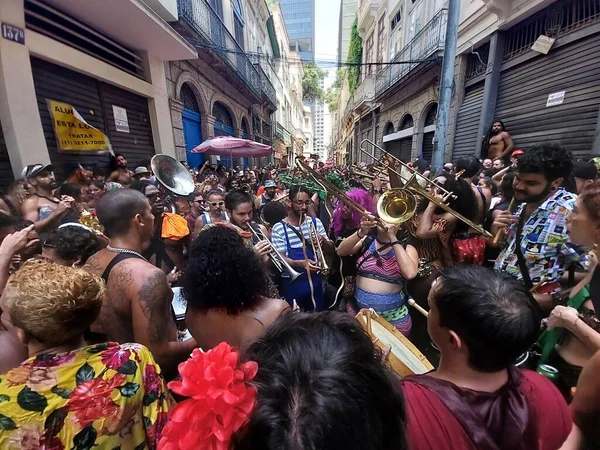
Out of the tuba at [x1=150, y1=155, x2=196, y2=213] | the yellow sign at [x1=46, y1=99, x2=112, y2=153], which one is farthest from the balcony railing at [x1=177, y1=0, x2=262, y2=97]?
the tuba at [x1=150, y1=155, x2=196, y2=213]

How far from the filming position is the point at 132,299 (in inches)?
62.9

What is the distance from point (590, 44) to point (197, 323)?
7.75 meters

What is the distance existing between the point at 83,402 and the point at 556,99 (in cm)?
825

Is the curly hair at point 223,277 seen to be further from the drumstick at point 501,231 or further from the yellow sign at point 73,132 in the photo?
the yellow sign at point 73,132

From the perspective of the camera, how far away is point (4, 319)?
153cm

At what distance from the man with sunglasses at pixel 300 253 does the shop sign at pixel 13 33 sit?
15.6 feet

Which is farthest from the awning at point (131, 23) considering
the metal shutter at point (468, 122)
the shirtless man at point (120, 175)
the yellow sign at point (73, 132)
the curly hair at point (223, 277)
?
the metal shutter at point (468, 122)

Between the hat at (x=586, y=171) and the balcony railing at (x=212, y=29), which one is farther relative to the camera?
the balcony railing at (x=212, y=29)

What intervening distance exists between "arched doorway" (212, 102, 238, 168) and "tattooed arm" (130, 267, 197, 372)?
11359mm

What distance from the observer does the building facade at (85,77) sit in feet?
14.1

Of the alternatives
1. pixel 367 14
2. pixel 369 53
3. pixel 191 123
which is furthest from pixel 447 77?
pixel 367 14

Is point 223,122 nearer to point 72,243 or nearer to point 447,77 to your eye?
point 447,77

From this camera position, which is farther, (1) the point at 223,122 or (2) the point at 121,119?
(1) the point at 223,122

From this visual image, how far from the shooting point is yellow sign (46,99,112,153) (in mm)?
5141
